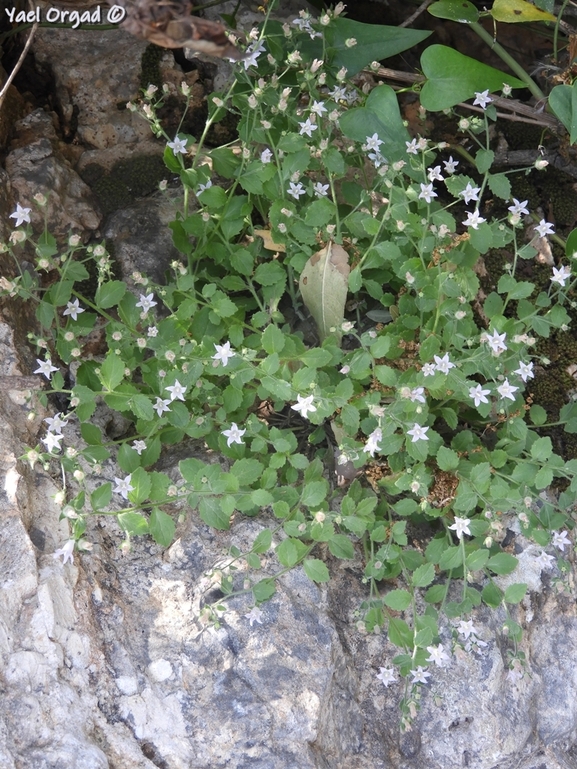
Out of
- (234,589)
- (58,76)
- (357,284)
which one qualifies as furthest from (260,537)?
(58,76)

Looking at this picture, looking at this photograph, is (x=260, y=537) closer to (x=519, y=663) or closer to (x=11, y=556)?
(x=11, y=556)

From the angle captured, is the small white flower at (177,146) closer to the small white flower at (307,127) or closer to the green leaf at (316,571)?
the small white flower at (307,127)

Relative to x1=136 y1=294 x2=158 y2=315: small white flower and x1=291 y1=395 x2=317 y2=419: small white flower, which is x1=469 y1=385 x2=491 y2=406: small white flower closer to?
x1=291 y1=395 x2=317 y2=419: small white flower

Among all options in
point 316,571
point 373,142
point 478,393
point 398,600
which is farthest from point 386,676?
point 373,142

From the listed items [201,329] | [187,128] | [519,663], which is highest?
[187,128]

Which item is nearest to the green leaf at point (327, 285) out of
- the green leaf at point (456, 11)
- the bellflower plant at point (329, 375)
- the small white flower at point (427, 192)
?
the bellflower plant at point (329, 375)
